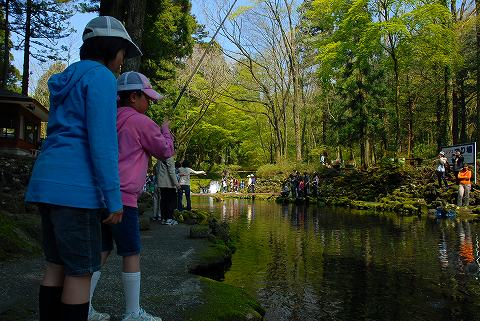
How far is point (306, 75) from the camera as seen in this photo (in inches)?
1426

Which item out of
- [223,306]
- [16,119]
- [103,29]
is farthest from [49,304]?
[16,119]

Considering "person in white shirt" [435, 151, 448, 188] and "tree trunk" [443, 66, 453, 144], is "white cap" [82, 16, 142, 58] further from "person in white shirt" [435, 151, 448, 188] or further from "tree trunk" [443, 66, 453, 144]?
"tree trunk" [443, 66, 453, 144]

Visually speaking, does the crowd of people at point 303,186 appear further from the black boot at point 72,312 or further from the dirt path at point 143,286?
the black boot at point 72,312

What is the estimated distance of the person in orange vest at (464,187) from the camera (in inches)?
534

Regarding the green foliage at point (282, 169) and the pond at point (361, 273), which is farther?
the green foliage at point (282, 169)

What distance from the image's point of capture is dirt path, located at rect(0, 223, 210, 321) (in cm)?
307

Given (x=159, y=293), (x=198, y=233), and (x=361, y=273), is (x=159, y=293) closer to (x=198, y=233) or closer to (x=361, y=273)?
(x=361, y=273)

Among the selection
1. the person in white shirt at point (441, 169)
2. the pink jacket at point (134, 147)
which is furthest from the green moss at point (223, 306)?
the person in white shirt at point (441, 169)

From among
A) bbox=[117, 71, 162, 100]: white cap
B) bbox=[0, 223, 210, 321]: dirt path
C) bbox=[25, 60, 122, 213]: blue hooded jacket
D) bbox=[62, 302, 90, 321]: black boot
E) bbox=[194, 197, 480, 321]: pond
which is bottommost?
bbox=[194, 197, 480, 321]: pond

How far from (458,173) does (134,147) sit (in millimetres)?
14411

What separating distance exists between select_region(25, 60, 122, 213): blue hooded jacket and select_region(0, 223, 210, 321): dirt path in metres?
1.34

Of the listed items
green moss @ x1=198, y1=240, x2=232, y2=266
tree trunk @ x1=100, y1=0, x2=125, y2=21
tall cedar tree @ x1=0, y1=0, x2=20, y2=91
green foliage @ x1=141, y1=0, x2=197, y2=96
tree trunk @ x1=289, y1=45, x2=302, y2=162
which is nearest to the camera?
green moss @ x1=198, y1=240, x2=232, y2=266

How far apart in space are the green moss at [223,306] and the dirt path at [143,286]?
8 centimetres

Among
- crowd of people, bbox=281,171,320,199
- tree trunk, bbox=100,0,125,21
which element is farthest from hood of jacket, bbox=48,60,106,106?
crowd of people, bbox=281,171,320,199
